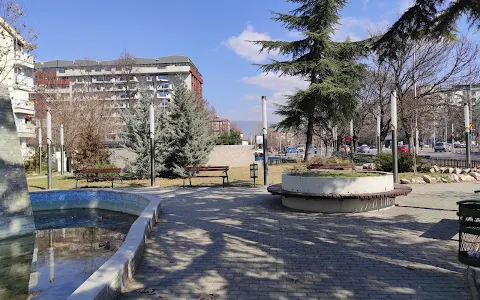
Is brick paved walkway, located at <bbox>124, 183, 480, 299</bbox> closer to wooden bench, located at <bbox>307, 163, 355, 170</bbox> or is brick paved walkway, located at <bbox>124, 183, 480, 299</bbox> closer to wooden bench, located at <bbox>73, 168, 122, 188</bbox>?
wooden bench, located at <bbox>307, 163, 355, 170</bbox>

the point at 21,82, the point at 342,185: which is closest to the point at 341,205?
the point at 342,185

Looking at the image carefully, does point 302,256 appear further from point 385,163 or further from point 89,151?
point 89,151

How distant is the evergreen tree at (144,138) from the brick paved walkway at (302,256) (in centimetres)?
1048

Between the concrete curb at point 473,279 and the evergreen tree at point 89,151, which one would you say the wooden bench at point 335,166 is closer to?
the concrete curb at point 473,279

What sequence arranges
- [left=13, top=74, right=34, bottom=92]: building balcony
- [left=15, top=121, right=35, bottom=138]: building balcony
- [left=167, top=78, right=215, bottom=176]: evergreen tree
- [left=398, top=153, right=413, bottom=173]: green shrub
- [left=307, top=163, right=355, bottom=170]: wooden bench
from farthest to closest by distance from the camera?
[left=15, top=121, right=35, bottom=138]: building balcony, [left=13, top=74, right=34, bottom=92]: building balcony, [left=167, top=78, right=215, bottom=176]: evergreen tree, [left=398, top=153, right=413, bottom=173]: green shrub, [left=307, top=163, right=355, bottom=170]: wooden bench

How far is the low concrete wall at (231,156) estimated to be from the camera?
2647cm

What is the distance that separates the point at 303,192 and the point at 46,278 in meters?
5.86

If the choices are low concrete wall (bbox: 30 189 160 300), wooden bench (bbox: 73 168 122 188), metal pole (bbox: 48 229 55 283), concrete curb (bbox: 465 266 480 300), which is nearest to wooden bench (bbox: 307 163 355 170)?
low concrete wall (bbox: 30 189 160 300)

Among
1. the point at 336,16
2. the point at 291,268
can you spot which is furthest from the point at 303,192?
the point at 336,16

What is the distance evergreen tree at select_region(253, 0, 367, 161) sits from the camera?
22906mm

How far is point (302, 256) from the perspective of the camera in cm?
547

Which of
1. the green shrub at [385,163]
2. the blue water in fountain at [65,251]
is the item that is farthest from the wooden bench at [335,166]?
the blue water in fountain at [65,251]

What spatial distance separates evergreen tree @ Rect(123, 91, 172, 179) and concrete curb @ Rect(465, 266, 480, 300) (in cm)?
1653

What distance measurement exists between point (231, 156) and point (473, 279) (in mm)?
22694
